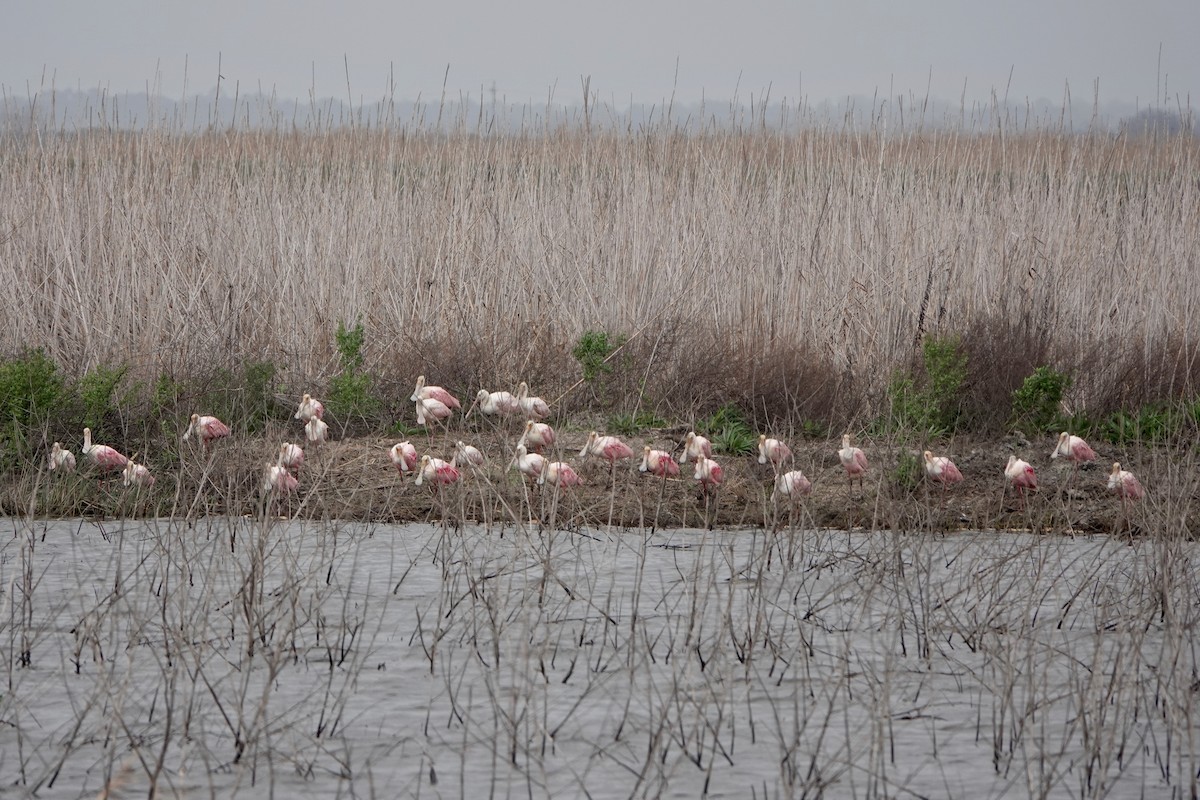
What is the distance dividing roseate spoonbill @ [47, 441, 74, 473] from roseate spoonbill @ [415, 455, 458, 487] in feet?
4.55

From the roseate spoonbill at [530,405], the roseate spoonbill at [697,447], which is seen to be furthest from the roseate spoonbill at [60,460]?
the roseate spoonbill at [697,447]

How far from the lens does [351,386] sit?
6516mm

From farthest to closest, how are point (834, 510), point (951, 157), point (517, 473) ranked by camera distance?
point (951, 157) < point (517, 473) < point (834, 510)

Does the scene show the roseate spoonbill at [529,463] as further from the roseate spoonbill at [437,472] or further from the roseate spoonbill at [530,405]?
the roseate spoonbill at [530,405]

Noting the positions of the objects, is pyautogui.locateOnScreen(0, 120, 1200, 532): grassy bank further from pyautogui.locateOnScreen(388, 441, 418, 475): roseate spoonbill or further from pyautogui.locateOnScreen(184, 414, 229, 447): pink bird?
pyautogui.locateOnScreen(388, 441, 418, 475): roseate spoonbill

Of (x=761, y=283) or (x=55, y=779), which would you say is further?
(x=761, y=283)

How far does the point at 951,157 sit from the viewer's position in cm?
883

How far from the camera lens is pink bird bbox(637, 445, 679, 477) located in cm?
517

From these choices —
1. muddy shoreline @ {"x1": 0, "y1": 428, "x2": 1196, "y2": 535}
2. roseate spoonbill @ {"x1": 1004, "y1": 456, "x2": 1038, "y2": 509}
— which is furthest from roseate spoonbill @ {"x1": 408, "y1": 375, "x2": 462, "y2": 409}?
roseate spoonbill @ {"x1": 1004, "y1": 456, "x2": 1038, "y2": 509}

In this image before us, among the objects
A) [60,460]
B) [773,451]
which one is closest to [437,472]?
[773,451]

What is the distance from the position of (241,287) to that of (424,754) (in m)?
4.79

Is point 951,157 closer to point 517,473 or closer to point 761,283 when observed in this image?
point 761,283

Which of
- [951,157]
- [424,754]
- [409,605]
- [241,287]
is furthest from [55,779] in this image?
A: [951,157]

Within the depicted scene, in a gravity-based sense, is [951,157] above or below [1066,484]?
above
